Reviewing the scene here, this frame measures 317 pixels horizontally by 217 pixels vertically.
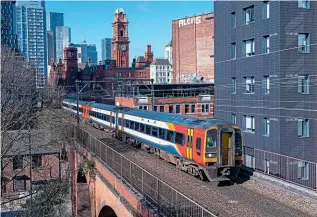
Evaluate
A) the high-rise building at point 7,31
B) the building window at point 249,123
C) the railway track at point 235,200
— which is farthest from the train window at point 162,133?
the high-rise building at point 7,31

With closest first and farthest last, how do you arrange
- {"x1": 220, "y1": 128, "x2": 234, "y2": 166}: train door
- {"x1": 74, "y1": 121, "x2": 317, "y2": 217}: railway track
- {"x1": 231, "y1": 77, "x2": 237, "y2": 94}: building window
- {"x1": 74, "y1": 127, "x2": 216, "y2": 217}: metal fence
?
{"x1": 74, "y1": 127, "x2": 216, "y2": 217}: metal fence
{"x1": 74, "y1": 121, "x2": 317, "y2": 217}: railway track
{"x1": 220, "y1": 128, "x2": 234, "y2": 166}: train door
{"x1": 231, "y1": 77, "x2": 237, "y2": 94}: building window

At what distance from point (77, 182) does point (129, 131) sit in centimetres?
523

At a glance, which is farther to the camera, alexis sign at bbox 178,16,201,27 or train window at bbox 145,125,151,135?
alexis sign at bbox 178,16,201,27

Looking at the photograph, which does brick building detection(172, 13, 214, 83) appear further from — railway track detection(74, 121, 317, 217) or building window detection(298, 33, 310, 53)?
railway track detection(74, 121, 317, 217)

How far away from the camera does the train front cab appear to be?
1524cm

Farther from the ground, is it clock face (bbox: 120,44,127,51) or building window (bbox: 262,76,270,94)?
clock face (bbox: 120,44,127,51)

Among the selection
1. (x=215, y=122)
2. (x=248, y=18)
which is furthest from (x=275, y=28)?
(x=215, y=122)

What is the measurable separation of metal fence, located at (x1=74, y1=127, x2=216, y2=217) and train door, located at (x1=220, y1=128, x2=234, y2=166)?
11.6ft

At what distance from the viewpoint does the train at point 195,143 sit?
50.3ft

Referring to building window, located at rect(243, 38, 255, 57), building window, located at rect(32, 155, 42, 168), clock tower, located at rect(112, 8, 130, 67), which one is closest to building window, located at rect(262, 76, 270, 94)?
building window, located at rect(243, 38, 255, 57)

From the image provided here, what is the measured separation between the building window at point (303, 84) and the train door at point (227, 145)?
975cm

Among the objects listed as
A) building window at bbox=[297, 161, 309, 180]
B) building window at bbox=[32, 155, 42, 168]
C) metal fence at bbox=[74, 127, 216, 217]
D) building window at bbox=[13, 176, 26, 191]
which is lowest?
building window at bbox=[13, 176, 26, 191]

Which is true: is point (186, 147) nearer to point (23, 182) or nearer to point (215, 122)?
point (215, 122)

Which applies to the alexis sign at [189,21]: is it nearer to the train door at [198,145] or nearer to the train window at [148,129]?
the train window at [148,129]
